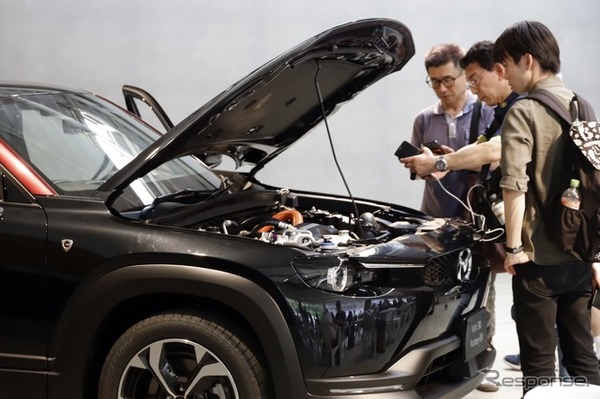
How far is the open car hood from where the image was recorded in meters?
3.30

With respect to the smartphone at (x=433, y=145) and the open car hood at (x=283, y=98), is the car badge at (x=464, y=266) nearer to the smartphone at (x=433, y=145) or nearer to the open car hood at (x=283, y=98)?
the open car hood at (x=283, y=98)

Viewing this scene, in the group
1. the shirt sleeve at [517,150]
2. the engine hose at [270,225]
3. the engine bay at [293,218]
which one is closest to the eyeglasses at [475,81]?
the engine bay at [293,218]

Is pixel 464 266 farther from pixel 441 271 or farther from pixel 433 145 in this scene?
pixel 433 145

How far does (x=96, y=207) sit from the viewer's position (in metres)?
3.33

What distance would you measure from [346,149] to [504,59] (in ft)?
12.3

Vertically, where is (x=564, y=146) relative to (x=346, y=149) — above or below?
below

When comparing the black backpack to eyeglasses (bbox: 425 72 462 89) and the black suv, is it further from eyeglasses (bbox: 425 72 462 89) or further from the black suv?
eyeglasses (bbox: 425 72 462 89)

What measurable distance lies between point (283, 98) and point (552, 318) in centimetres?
136

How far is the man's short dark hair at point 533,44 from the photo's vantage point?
343 centimetres

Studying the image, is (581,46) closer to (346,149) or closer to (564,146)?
(346,149)

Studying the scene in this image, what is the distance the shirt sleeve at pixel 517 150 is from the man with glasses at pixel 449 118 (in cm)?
121

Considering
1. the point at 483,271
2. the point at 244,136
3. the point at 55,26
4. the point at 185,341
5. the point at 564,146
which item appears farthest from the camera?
the point at 55,26

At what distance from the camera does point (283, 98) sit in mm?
3859

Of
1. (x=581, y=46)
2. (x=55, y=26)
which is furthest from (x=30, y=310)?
(x=581, y=46)
